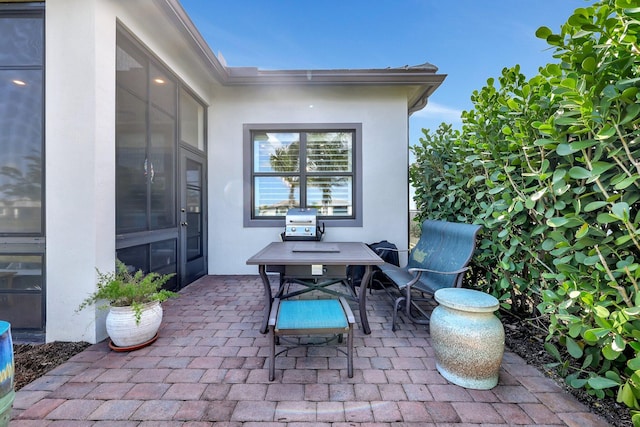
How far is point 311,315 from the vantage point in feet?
6.41

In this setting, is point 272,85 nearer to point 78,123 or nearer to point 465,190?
point 78,123

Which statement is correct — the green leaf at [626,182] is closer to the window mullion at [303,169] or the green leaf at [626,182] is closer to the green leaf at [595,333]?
the green leaf at [595,333]

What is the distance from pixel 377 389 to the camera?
171 centimetres

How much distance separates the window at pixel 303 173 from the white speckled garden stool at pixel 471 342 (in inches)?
118

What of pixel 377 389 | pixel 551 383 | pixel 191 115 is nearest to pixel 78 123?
pixel 191 115

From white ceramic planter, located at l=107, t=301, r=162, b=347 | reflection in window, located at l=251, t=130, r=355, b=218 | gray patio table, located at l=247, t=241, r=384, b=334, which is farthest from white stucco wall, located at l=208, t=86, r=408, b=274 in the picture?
white ceramic planter, located at l=107, t=301, r=162, b=347

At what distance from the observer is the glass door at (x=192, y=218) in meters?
3.82

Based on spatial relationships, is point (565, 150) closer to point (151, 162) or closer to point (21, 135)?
point (151, 162)

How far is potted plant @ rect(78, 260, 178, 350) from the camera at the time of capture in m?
2.15

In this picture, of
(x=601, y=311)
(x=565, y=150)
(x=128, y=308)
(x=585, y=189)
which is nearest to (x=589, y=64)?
(x=565, y=150)

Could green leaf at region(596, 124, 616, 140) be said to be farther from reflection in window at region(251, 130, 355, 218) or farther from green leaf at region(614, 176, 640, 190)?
reflection in window at region(251, 130, 355, 218)

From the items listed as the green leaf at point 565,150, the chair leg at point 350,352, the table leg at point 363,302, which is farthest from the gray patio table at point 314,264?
the green leaf at point 565,150

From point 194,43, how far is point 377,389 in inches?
164

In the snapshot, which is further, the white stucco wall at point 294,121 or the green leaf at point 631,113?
the white stucco wall at point 294,121
